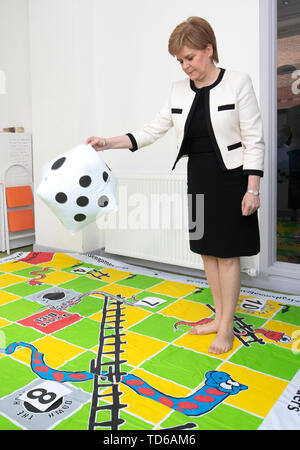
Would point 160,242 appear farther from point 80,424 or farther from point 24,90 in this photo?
point 24,90

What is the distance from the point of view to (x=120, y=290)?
250 centimetres

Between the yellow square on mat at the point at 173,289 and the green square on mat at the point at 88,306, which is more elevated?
the yellow square on mat at the point at 173,289

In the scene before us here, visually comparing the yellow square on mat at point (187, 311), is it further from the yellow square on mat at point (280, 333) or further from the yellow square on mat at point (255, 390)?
the yellow square on mat at point (255, 390)

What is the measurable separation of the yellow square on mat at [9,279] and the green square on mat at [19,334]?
0.69 meters

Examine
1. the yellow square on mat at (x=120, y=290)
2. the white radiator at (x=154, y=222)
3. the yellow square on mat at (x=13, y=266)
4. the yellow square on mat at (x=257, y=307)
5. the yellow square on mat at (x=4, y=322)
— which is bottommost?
the yellow square on mat at (x=4, y=322)

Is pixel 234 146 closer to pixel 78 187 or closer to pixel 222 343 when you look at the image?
pixel 78 187

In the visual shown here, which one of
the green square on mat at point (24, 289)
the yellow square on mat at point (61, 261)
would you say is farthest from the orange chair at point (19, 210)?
the green square on mat at point (24, 289)

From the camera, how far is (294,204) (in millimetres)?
2584

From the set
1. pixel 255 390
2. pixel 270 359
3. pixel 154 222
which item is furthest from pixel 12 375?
pixel 154 222

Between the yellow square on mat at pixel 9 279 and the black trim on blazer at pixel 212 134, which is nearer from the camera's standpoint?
the black trim on blazer at pixel 212 134

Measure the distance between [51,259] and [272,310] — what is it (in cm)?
173

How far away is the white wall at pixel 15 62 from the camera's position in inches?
145

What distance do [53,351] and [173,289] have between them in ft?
3.10
